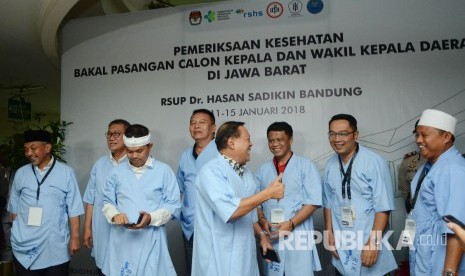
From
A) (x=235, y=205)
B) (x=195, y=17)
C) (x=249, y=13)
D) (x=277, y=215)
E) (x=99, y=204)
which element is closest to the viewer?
(x=235, y=205)

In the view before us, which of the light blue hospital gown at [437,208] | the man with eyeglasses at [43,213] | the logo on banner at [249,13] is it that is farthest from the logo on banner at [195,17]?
the light blue hospital gown at [437,208]

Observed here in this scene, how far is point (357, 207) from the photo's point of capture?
2.64 m

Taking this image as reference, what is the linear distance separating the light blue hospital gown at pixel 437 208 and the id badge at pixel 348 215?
0.41m

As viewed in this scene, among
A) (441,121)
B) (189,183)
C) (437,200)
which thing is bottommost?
(437,200)

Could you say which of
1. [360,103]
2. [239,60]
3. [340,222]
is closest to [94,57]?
[239,60]

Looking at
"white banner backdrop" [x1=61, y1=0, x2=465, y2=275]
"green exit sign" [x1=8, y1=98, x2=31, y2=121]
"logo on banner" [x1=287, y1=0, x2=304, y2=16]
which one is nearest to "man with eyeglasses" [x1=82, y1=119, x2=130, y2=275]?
"white banner backdrop" [x1=61, y1=0, x2=465, y2=275]

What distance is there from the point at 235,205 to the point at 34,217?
1.72m

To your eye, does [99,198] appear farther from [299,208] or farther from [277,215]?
[299,208]

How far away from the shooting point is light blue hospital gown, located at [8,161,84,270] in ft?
9.52

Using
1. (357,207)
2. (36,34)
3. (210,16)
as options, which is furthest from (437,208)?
(36,34)

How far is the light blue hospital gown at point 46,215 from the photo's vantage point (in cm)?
290

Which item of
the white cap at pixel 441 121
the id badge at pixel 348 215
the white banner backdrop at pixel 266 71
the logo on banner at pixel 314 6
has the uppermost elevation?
the logo on banner at pixel 314 6

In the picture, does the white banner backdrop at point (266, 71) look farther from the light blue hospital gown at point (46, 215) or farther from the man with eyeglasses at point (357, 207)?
the light blue hospital gown at point (46, 215)

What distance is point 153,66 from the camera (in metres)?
4.25
